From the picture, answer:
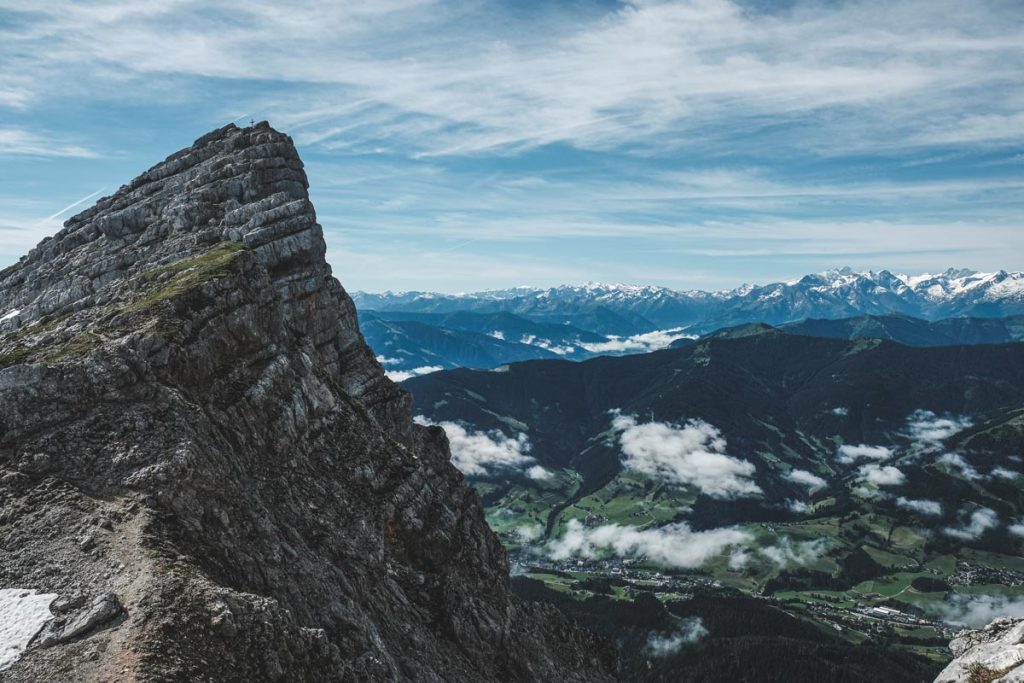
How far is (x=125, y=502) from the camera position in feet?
148

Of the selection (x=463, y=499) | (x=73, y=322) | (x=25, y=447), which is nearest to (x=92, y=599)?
(x=25, y=447)

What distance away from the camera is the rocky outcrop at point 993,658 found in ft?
149

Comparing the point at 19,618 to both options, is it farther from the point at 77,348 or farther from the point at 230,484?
the point at 77,348

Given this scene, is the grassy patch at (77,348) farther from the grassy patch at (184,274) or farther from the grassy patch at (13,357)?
the grassy patch at (13,357)

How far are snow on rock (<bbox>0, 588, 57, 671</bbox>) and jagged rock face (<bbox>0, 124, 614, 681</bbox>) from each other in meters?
0.76

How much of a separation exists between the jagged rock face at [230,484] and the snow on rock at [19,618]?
0.76m

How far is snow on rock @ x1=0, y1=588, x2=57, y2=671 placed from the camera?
34969 millimetres

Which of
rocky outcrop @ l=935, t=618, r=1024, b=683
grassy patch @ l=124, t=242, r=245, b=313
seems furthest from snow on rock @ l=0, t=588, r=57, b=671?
rocky outcrop @ l=935, t=618, r=1024, b=683

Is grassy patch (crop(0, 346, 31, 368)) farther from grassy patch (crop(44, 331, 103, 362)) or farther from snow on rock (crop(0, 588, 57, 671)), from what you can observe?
snow on rock (crop(0, 588, 57, 671))

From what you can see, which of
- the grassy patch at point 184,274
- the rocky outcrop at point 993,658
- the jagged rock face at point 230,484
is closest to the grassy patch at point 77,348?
the jagged rock face at point 230,484

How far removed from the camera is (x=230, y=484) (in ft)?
169

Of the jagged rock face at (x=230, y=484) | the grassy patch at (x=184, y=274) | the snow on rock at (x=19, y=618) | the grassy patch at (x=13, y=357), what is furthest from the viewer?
A: the grassy patch at (x=184, y=274)

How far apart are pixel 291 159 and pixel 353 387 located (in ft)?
152

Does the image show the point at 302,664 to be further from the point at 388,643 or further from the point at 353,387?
the point at 353,387
